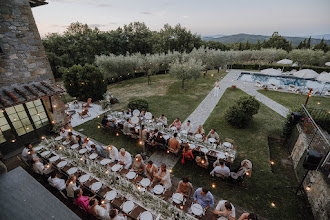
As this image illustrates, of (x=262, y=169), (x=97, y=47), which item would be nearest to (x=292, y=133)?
(x=262, y=169)

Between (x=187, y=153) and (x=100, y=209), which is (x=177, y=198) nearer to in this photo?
(x=100, y=209)

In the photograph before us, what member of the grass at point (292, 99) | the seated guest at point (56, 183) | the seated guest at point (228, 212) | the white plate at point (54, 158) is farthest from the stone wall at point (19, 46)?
the grass at point (292, 99)

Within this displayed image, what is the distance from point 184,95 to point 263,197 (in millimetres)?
14098

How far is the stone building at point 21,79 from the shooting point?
678cm

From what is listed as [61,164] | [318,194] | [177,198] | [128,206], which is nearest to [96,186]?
[128,206]

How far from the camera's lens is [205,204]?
5.22m

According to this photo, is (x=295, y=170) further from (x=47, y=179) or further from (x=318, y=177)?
(x=47, y=179)

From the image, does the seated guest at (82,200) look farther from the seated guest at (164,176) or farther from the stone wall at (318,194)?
the stone wall at (318,194)

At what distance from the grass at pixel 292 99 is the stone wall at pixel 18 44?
66.9ft

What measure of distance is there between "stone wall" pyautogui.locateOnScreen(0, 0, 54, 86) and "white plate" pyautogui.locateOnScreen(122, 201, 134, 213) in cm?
781

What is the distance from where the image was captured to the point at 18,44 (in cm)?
715

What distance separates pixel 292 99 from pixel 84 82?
23307mm

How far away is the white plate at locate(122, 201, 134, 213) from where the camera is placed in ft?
15.0

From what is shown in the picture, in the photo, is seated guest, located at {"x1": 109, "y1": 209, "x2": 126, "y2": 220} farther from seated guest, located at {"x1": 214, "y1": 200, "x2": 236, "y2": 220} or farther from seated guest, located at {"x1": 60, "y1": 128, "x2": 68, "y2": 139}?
seated guest, located at {"x1": 60, "y1": 128, "x2": 68, "y2": 139}
